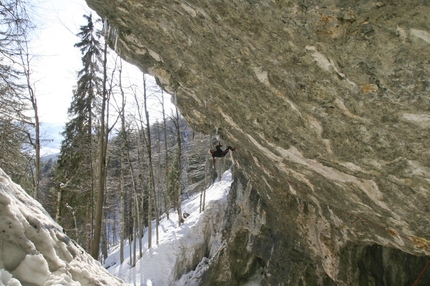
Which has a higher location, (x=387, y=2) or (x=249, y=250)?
(x=387, y=2)

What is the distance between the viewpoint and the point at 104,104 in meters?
9.05

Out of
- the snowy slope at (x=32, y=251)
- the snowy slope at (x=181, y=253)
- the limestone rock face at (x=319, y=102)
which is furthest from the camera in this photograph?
the snowy slope at (x=181, y=253)

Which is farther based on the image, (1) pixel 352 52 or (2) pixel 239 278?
(2) pixel 239 278

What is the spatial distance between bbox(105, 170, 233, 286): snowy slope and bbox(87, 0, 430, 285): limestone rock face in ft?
18.0

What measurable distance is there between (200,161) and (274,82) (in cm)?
2302

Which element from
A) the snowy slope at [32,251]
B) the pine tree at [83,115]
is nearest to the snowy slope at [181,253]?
the pine tree at [83,115]

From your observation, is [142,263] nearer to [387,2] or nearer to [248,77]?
[248,77]

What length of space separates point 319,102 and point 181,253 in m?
11.3

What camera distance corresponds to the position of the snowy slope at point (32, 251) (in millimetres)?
2760

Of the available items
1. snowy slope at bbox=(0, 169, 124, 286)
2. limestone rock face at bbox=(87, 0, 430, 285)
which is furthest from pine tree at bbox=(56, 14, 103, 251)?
snowy slope at bbox=(0, 169, 124, 286)

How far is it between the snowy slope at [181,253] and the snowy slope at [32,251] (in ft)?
30.3

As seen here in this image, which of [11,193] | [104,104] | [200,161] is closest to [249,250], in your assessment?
[104,104]

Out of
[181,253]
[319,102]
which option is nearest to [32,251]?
[319,102]

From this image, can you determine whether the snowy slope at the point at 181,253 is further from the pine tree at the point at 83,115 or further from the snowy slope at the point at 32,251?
the snowy slope at the point at 32,251
